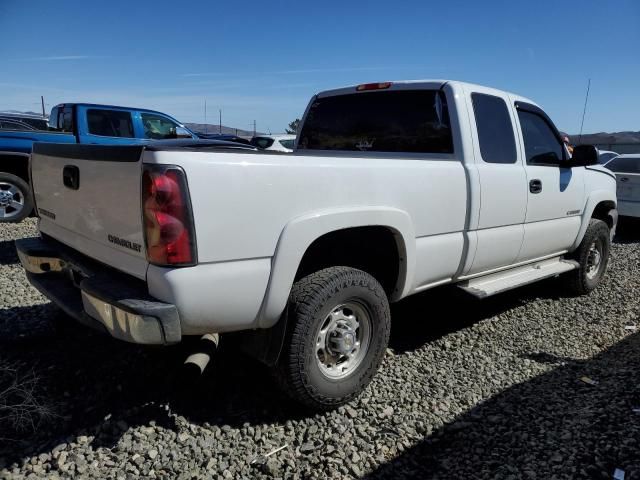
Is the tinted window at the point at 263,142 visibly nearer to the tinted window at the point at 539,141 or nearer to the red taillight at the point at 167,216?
the tinted window at the point at 539,141

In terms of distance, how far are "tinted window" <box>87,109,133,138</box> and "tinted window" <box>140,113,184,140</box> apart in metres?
0.29

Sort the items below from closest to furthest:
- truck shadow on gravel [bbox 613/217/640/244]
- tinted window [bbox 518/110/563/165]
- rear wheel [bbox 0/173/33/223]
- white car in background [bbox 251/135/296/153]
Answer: tinted window [bbox 518/110/563/165]
rear wheel [bbox 0/173/33/223]
truck shadow on gravel [bbox 613/217/640/244]
white car in background [bbox 251/135/296/153]

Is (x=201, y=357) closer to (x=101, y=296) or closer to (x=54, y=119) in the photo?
(x=101, y=296)

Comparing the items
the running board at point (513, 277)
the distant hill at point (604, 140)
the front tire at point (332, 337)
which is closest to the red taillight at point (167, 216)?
the front tire at point (332, 337)

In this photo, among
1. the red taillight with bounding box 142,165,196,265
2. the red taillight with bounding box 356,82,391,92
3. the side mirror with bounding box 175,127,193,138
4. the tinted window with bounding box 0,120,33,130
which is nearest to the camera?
the red taillight with bounding box 142,165,196,265

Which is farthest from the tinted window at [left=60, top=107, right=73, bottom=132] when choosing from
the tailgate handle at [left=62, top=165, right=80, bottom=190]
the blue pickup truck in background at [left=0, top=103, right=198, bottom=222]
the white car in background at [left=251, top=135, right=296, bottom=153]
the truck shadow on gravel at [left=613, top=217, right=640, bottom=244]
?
the truck shadow on gravel at [left=613, top=217, right=640, bottom=244]

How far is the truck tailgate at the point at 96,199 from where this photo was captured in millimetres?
2309

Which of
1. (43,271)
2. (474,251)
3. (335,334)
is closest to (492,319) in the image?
(474,251)

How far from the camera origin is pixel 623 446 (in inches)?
101

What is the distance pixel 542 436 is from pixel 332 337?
1.28 metres

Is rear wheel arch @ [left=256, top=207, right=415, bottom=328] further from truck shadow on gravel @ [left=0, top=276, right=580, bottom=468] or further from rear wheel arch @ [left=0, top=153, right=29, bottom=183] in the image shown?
rear wheel arch @ [left=0, top=153, right=29, bottom=183]

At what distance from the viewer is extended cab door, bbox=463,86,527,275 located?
12.1 ft

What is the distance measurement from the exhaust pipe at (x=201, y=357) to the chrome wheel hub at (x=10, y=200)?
6.61m

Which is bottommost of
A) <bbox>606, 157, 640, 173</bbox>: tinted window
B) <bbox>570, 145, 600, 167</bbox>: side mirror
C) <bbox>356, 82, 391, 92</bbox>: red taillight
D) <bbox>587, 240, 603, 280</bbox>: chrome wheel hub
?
<bbox>587, 240, 603, 280</bbox>: chrome wheel hub
